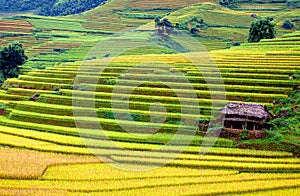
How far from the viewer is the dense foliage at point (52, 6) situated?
13575cm

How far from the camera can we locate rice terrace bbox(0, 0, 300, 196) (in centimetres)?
2333

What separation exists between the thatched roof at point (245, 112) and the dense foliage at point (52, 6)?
4385 inches

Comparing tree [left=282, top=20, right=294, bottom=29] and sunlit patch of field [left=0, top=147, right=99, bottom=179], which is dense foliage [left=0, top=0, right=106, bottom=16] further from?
sunlit patch of field [left=0, top=147, right=99, bottom=179]

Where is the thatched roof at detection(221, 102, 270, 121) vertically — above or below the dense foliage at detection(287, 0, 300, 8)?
below

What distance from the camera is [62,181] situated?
2325 cm

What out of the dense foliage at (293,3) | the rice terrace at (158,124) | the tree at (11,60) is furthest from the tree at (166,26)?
the dense foliage at (293,3)

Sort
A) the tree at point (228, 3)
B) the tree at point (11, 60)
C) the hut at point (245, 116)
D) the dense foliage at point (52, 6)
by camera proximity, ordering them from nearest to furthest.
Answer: the hut at point (245, 116) → the tree at point (11, 60) → the tree at point (228, 3) → the dense foliage at point (52, 6)

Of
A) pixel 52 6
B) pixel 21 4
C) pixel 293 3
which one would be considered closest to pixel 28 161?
pixel 293 3

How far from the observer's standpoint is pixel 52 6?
142500 mm

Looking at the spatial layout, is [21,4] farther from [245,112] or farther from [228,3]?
[245,112]

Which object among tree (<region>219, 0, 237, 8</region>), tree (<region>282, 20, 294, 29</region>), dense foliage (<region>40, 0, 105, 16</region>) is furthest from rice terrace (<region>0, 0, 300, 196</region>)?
dense foliage (<region>40, 0, 105, 16</region>)

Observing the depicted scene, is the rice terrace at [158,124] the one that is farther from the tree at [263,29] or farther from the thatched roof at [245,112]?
the tree at [263,29]

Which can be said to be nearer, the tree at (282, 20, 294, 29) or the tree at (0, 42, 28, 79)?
the tree at (0, 42, 28, 79)

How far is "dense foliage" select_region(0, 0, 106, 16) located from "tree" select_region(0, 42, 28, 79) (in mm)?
74381
